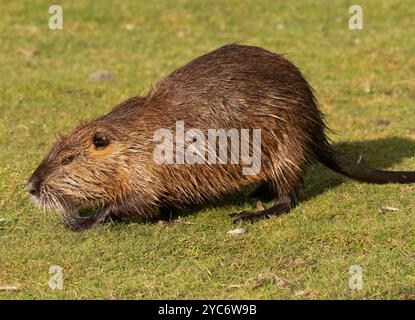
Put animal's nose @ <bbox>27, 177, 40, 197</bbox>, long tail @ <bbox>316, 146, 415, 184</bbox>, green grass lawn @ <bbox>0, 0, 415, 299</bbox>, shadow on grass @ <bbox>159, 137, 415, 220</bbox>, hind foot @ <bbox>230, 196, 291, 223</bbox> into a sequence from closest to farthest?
green grass lawn @ <bbox>0, 0, 415, 299</bbox>
animal's nose @ <bbox>27, 177, 40, 197</bbox>
hind foot @ <bbox>230, 196, 291, 223</bbox>
shadow on grass @ <bbox>159, 137, 415, 220</bbox>
long tail @ <bbox>316, 146, 415, 184</bbox>

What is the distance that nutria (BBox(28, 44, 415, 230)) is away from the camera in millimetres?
5703

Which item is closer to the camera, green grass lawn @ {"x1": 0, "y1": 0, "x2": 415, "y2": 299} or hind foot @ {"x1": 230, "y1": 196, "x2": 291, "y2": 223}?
green grass lawn @ {"x1": 0, "y1": 0, "x2": 415, "y2": 299}

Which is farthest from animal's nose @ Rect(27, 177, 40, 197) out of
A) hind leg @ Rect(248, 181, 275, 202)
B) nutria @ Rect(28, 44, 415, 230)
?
hind leg @ Rect(248, 181, 275, 202)

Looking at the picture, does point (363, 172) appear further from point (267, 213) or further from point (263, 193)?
point (267, 213)

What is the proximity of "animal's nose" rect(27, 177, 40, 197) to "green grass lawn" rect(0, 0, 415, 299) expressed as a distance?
257mm

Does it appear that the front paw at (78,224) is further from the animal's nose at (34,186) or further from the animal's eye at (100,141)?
the animal's eye at (100,141)

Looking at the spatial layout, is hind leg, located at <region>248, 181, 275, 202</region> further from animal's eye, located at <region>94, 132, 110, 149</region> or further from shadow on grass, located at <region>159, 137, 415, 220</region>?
animal's eye, located at <region>94, 132, 110, 149</region>

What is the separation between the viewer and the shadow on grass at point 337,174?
6.14 m

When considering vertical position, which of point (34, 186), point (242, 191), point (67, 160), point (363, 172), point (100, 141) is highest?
point (100, 141)

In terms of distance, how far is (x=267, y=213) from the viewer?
587cm

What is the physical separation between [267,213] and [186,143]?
0.74 m

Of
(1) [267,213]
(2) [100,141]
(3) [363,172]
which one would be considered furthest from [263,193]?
(2) [100,141]

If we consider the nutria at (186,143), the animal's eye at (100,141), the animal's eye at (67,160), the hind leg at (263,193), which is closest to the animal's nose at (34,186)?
the nutria at (186,143)

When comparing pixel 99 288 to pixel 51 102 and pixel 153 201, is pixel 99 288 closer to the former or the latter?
pixel 153 201
